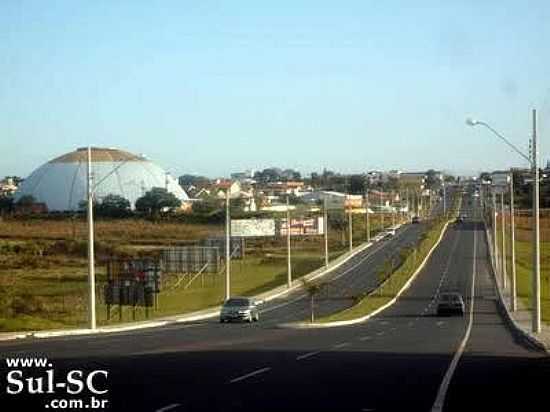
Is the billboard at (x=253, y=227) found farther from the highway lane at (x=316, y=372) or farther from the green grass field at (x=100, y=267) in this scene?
the highway lane at (x=316, y=372)

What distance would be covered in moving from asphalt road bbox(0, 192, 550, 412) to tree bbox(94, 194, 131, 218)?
479 ft

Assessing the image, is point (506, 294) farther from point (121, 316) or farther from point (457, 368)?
point (457, 368)

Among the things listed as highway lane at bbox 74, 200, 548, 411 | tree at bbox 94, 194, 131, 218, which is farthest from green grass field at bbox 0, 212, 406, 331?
highway lane at bbox 74, 200, 548, 411

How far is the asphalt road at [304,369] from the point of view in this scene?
15.5 meters

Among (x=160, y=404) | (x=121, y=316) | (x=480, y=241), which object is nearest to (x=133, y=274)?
(x=121, y=316)

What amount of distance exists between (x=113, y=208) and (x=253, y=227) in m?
40.1

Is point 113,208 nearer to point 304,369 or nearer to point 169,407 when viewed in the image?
point 304,369

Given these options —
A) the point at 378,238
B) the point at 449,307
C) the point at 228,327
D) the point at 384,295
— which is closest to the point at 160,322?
the point at 228,327

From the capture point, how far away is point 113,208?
19175cm

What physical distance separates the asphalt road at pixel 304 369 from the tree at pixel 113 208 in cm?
14598

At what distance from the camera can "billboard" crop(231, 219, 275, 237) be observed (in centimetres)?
15888

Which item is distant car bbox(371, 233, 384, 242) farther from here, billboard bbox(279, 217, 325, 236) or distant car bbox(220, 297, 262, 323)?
distant car bbox(220, 297, 262, 323)

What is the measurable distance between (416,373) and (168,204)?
17955 cm

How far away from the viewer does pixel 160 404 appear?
14.8m
